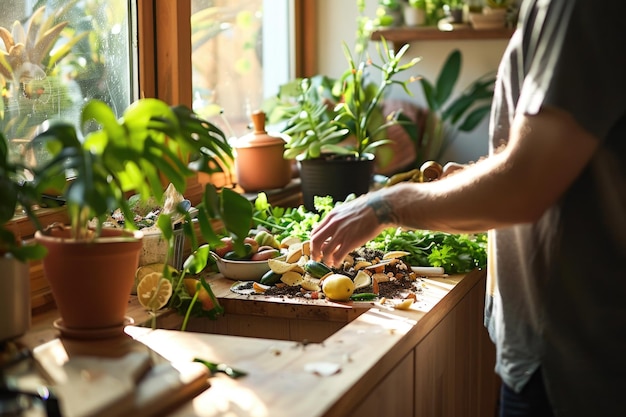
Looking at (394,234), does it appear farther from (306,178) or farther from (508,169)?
(508,169)

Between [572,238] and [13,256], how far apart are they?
2.82 feet

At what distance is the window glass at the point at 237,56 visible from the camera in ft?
9.36

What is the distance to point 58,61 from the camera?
6.93 ft

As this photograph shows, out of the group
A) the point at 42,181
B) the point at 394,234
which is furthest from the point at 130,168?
the point at 394,234

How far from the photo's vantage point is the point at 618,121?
141cm

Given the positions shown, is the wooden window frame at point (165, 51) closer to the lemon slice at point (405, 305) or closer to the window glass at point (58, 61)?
the window glass at point (58, 61)

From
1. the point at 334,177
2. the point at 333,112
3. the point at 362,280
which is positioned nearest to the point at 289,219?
the point at 334,177

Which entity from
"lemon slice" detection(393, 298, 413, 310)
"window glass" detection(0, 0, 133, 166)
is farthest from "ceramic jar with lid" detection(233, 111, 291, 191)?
"lemon slice" detection(393, 298, 413, 310)

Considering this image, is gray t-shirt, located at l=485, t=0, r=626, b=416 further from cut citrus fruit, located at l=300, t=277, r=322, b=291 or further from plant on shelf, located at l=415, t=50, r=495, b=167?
plant on shelf, located at l=415, t=50, r=495, b=167

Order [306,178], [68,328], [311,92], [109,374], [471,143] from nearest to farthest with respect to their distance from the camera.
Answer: [109,374] < [68,328] < [306,178] < [311,92] < [471,143]

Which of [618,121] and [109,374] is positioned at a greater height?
[618,121]

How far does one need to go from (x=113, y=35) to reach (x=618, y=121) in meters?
1.35

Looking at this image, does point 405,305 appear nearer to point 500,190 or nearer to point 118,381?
point 500,190

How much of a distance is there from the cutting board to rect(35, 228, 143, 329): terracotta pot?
0.23 feet
